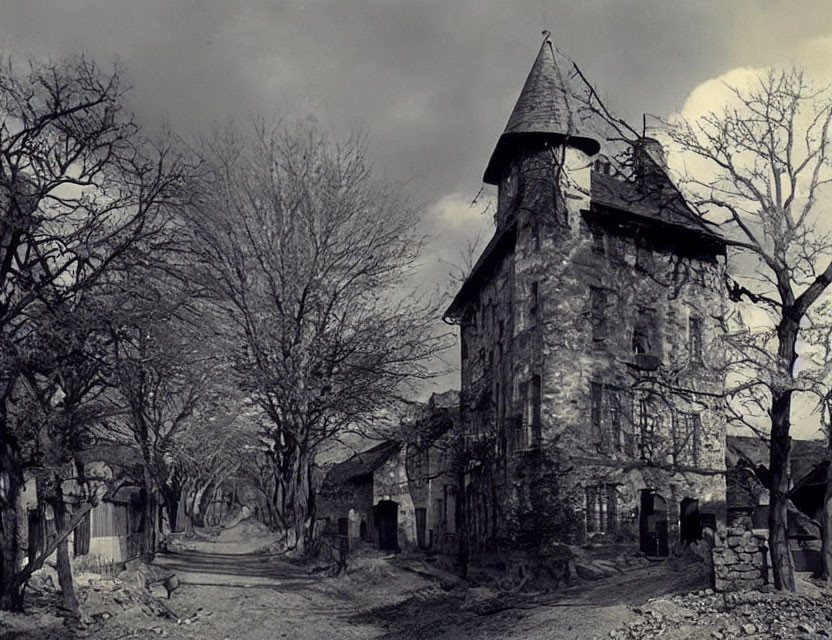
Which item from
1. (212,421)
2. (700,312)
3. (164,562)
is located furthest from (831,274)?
(164,562)

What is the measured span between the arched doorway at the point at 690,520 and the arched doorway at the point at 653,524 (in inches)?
28.3

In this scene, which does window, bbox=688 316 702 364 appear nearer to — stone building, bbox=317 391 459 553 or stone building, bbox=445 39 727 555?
stone building, bbox=445 39 727 555

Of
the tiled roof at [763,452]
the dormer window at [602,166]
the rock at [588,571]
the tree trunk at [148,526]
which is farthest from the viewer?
the dormer window at [602,166]

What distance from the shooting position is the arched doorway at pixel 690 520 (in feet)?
79.7

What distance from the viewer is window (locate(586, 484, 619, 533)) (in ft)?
72.8

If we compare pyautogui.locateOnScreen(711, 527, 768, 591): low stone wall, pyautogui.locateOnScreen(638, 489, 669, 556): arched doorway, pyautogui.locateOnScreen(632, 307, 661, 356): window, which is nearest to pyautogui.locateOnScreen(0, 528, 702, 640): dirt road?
pyautogui.locateOnScreen(711, 527, 768, 591): low stone wall

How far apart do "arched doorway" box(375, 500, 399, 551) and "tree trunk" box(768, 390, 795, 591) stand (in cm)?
2712

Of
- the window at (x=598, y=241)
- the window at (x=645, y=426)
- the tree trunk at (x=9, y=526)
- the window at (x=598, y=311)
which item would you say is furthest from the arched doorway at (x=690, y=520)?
the tree trunk at (x=9, y=526)

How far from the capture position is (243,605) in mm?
18203

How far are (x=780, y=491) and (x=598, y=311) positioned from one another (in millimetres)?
11226

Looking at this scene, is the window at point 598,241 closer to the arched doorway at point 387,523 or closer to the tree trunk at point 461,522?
the tree trunk at point 461,522

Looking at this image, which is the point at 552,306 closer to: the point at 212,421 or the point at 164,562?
the point at 212,421

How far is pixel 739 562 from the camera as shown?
13.1 m

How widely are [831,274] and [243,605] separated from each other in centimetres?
1353
